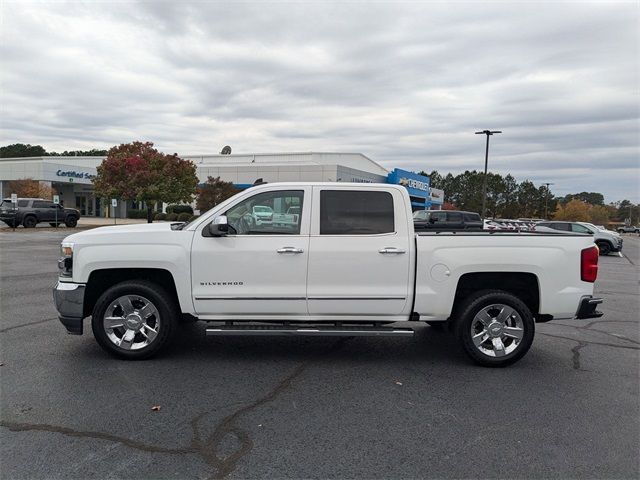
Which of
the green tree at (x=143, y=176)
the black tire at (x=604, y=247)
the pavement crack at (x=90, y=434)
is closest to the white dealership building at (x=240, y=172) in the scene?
the green tree at (x=143, y=176)

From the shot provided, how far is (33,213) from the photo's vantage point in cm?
3030

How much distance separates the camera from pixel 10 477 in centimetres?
302

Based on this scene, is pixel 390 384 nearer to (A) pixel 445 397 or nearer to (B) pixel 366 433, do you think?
(A) pixel 445 397

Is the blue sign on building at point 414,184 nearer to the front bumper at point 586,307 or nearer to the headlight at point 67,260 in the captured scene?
the front bumper at point 586,307

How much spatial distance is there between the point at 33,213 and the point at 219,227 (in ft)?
A: 99.8

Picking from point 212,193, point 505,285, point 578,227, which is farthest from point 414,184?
point 505,285

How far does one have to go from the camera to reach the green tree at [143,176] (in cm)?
3628

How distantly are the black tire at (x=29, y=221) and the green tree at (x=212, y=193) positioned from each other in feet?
40.7

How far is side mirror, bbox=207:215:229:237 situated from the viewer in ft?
16.4

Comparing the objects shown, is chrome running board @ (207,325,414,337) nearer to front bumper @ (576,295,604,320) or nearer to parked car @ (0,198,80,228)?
front bumper @ (576,295,604,320)

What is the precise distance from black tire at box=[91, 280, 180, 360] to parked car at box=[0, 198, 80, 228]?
28436 millimetres

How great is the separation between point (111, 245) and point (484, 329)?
162 inches

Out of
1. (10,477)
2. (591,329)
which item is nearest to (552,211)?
(591,329)

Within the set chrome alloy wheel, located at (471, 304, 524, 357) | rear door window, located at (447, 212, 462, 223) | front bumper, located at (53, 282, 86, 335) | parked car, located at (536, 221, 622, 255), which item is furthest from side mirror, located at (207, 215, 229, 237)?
parked car, located at (536, 221, 622, 255)
